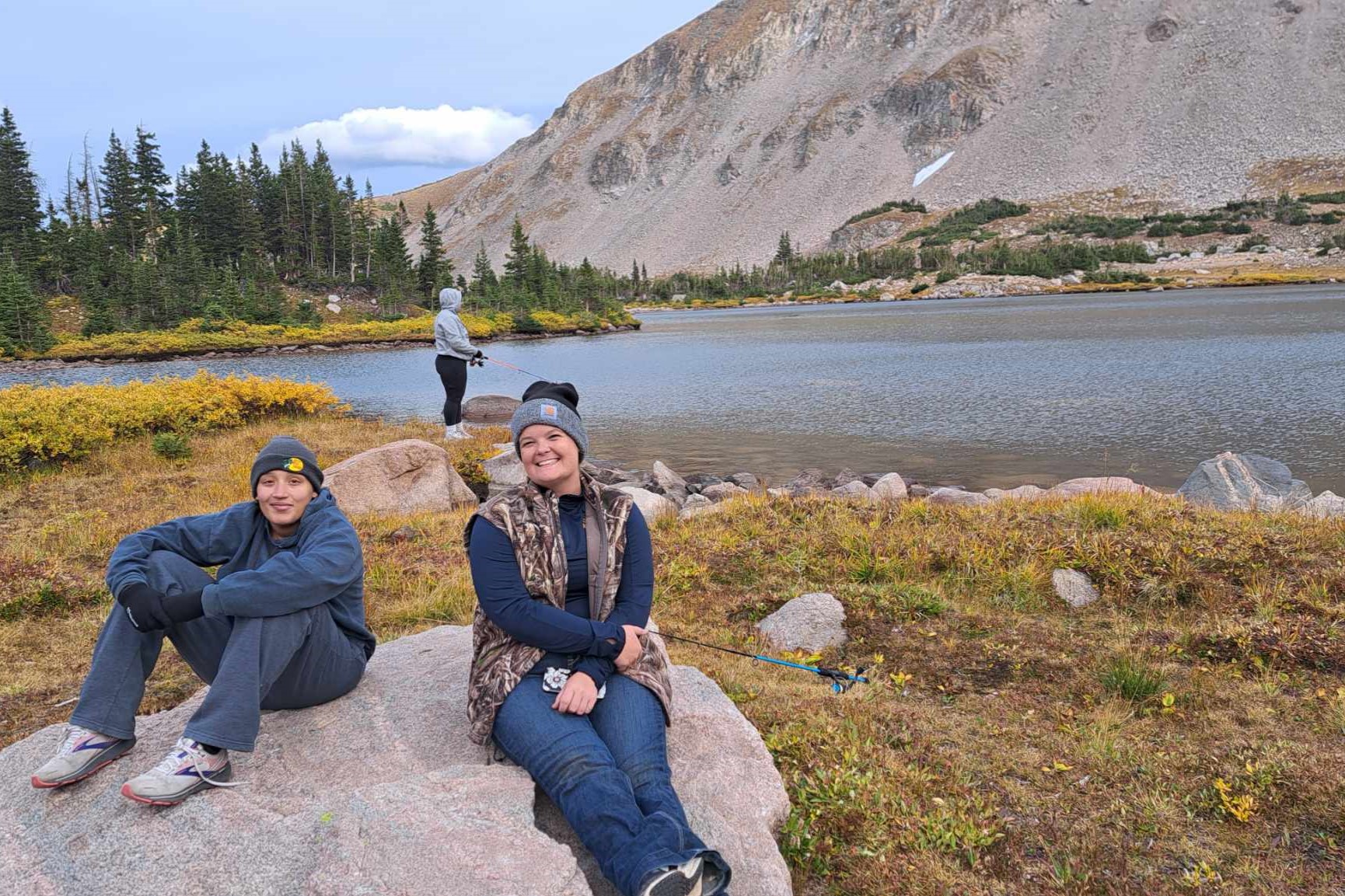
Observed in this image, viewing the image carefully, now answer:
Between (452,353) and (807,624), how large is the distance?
447 inches

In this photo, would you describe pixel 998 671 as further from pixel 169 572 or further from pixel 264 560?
pixel 169 572

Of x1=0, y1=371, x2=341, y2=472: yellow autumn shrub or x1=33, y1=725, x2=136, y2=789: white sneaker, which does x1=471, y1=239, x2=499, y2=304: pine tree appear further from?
x1=33, y1=725, x2=136, y2=789: white sneaker

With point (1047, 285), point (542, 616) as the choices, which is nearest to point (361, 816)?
point (542, 616)

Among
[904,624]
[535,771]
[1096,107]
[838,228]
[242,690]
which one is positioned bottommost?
[904,624]

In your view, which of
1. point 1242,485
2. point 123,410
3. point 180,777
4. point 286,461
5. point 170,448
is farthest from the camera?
point 123,410

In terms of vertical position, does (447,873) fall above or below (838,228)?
below

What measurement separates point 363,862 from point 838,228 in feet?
532

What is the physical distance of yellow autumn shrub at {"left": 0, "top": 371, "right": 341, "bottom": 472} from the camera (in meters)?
11.6

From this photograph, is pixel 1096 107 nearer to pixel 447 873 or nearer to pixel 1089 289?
pixel 1089 289

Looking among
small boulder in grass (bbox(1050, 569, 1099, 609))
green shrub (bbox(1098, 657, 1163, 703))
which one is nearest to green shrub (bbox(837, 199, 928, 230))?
small boulder in grass (bbox(1050, 569, 1099, 609))

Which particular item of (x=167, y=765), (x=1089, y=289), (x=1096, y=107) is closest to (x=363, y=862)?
(x=167, y=765)

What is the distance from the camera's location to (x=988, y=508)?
8.77 meters

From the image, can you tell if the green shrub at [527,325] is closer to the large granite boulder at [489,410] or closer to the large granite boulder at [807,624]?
the large granite boulder at [489,410]

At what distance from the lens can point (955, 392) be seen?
24.4 m
